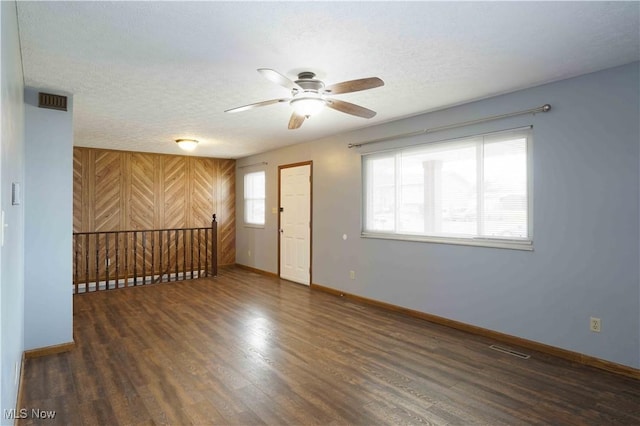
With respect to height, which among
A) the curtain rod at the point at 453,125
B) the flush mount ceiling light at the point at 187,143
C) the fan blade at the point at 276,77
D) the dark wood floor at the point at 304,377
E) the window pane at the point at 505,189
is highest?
the flush mount ceiling light at the point at 187,143

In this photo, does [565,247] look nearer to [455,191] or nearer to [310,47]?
[455,191]

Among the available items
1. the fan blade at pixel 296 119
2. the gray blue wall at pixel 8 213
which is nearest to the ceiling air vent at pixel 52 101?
the gray blue wall at pixel 8 213

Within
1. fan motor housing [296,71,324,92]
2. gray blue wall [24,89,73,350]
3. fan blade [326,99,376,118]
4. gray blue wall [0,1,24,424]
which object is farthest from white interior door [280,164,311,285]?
gray blue wall [0,1,24,424]

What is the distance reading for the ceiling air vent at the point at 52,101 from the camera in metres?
3.35

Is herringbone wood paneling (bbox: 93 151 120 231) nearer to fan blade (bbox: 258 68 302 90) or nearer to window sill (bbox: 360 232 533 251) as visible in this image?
window sill (bbox: 360 232 533 251)

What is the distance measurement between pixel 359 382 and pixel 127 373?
6.10 ft

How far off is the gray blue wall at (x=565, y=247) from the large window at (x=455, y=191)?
0.13 metres

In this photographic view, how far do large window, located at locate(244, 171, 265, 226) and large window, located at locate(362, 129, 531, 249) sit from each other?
9.81ft

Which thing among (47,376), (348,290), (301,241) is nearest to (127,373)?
(47,376)

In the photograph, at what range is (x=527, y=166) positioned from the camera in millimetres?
3523

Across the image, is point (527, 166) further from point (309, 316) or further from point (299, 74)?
point (309, 316)

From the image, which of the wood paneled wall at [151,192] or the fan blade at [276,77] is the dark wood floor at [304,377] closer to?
the fan blade at [276,77]

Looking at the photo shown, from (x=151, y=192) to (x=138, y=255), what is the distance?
1287 mm

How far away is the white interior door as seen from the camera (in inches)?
246
